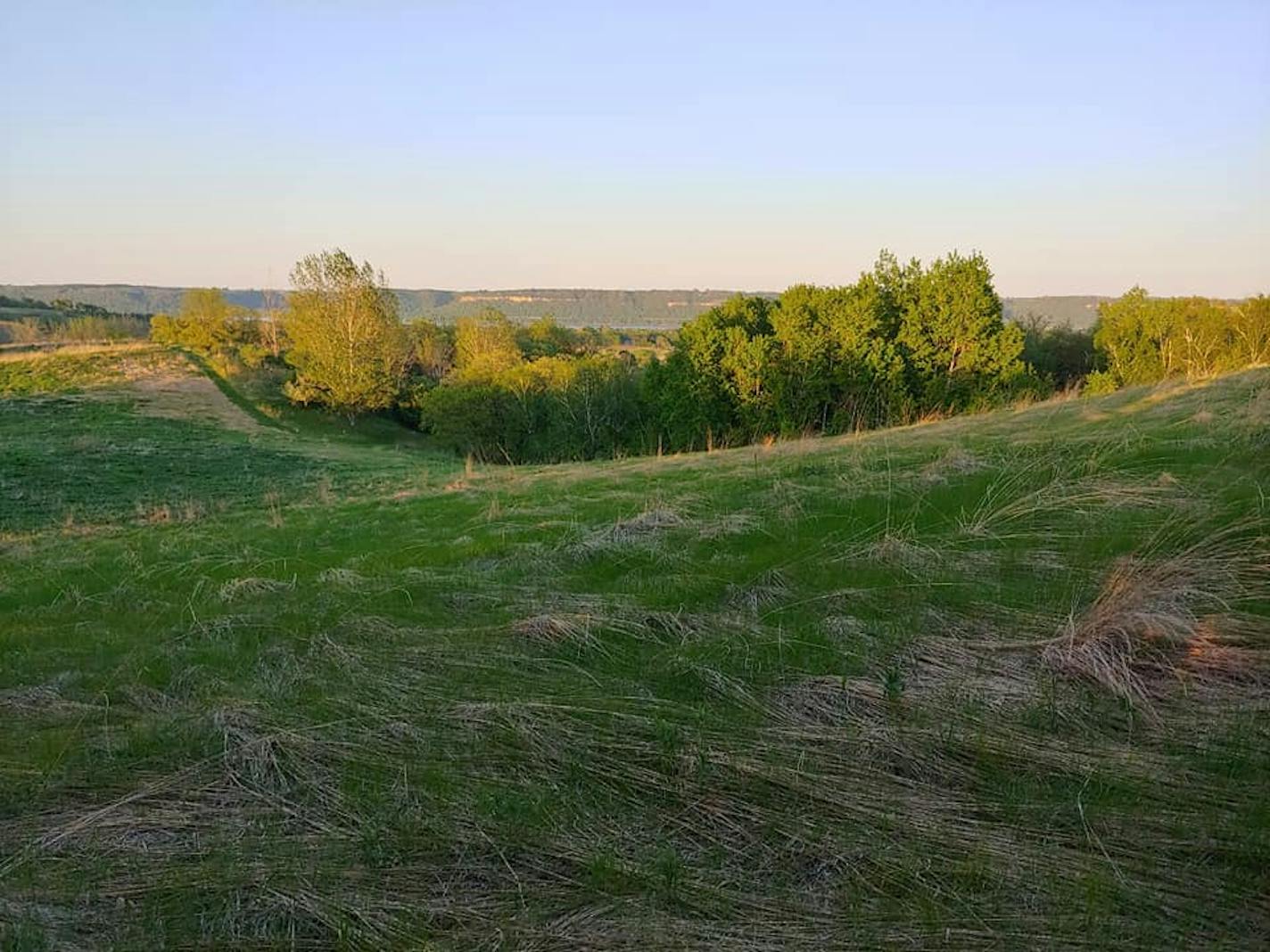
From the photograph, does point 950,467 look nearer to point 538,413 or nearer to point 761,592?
point 761,592

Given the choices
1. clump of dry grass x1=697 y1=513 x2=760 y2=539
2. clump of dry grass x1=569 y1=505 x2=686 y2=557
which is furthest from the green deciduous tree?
clump of dry grass x1=697 y1=513 x2=760 y2=539

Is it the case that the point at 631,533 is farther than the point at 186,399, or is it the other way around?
the point at 186,399

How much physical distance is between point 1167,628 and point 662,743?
310cm

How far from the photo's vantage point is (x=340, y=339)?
2055 inches

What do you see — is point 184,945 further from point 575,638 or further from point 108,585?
point 108,585

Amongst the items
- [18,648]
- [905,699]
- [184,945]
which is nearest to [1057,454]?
[905,699]

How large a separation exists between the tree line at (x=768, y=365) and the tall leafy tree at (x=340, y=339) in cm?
10

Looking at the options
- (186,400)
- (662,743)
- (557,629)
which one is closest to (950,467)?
(557,629)

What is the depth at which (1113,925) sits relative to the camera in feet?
8.95

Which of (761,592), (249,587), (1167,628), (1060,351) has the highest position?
(1060,351)

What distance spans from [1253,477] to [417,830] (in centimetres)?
772

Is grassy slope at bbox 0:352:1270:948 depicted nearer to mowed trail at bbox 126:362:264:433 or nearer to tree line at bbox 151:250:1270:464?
tree line at bbox 151:250:1270:464

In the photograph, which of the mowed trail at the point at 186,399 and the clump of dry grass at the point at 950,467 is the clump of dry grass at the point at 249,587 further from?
the mowed trail at the point at 186,399

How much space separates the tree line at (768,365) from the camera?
3778cm
